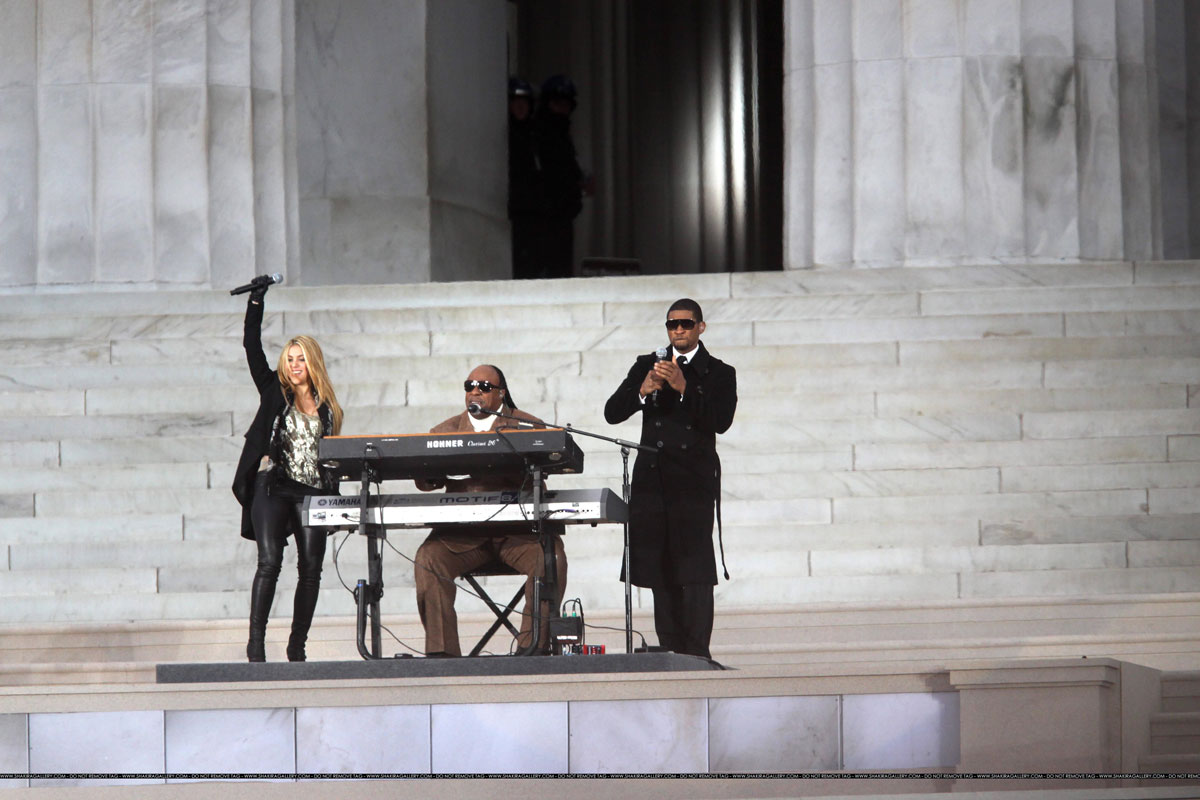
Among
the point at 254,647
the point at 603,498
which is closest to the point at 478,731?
the point at 603,498

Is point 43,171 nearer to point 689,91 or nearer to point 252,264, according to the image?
point 252,264

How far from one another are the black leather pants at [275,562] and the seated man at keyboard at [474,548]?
59 cm

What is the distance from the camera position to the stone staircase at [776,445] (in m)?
9.38

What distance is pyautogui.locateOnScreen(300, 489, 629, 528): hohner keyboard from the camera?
23.4 ft

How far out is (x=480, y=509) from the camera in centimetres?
716

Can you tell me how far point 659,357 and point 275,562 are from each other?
1963mm

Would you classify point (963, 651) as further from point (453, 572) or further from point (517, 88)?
point (517, 88)

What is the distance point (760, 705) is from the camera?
6.79 meters

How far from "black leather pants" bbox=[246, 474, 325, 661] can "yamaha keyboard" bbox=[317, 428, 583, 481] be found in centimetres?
84

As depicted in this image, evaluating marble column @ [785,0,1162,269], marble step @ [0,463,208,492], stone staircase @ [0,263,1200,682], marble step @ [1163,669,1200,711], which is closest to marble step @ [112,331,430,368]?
stone staircase @ [0,263,1200,682]

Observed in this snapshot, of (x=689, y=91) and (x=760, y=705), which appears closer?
(x=760, y=705)

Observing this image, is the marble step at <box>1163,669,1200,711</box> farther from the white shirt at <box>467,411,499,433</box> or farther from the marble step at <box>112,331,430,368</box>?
the marble step at <box>112,331,430,368</box>

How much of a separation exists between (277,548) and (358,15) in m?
9.96

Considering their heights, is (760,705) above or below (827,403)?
below
